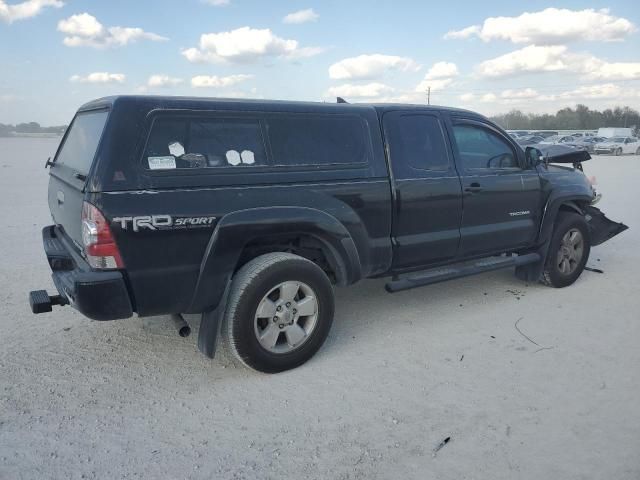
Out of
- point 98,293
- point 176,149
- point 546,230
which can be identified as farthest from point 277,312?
point 546,230

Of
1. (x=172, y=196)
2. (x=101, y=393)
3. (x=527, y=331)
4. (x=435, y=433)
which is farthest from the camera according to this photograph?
(x=527, y=331)

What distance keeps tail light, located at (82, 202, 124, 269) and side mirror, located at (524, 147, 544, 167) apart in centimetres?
403

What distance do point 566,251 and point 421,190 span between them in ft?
7.40

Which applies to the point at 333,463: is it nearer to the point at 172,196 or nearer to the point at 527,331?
the point at 172,196

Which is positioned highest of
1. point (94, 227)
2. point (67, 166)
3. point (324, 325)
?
point (67, 166)

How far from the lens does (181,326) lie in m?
3.57

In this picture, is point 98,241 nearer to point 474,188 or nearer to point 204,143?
point 204,143

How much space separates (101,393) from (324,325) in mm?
1578

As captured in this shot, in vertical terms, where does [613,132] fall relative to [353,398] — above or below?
above

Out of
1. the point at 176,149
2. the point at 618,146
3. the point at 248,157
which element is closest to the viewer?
the point at 176,149

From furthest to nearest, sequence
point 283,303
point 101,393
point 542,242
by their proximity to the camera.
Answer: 1. point 542,242
2. point 283,303
3. point 101,393

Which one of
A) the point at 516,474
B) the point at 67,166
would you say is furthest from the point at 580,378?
the point at 67,166

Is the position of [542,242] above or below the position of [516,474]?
above

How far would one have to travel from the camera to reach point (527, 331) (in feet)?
14.7
